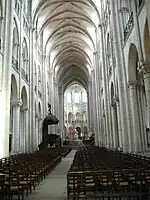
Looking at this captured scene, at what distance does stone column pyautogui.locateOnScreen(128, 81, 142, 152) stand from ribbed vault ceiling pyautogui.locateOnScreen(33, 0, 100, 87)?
1707 cm

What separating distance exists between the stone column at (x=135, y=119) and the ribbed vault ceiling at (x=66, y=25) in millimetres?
17068

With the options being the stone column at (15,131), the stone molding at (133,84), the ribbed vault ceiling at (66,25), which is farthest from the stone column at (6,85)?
the ribbed vault ceiling at (66,25)

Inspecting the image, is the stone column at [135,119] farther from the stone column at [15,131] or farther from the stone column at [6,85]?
the stone column at [15,131]

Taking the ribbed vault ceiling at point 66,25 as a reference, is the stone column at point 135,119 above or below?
below

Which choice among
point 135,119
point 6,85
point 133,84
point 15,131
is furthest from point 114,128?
point 6,85

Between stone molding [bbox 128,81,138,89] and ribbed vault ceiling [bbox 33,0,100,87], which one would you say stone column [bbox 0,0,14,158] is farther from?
ribbed vault ceiling [bbox 33,0,100,87]

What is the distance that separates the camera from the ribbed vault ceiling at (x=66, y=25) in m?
30.3

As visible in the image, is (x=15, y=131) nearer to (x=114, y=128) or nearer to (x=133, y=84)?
(x=114, y=128)

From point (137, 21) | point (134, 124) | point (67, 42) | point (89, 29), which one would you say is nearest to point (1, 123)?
point (134, 124)

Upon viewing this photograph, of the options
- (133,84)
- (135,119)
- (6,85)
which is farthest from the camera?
(6,85)

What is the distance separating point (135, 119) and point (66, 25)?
27552mm

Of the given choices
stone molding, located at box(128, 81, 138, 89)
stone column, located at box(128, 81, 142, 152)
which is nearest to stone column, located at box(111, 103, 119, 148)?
stone column, located at box(128, 81, 142, 152)

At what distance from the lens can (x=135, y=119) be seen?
48.7ft

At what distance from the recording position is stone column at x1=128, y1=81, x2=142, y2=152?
572 inches
